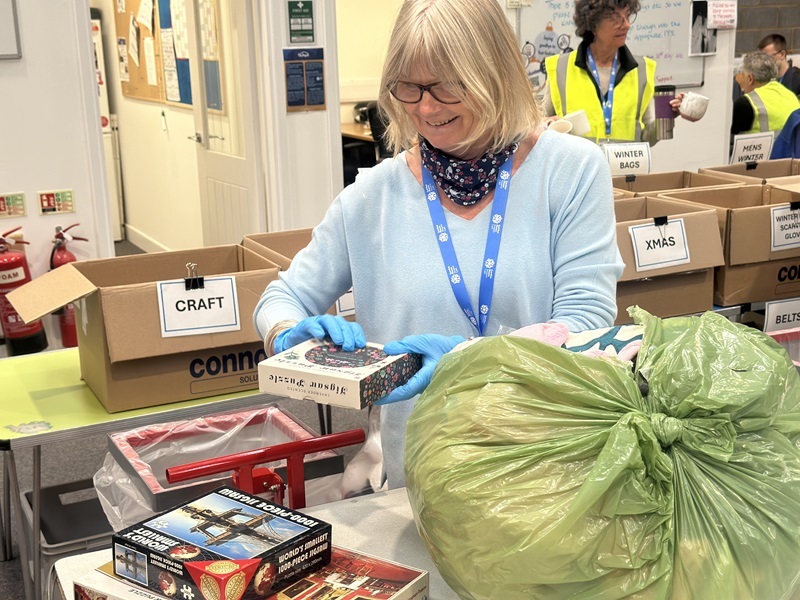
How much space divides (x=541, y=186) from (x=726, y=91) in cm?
516

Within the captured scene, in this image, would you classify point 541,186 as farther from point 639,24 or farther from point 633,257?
point 639,24

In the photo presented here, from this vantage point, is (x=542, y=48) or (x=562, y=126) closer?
(x=562, y=126)

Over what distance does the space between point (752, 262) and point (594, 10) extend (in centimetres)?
132

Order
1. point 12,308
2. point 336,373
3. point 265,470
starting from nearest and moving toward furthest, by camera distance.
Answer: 1. point 336,373
2. point 265,470
3. point 12,308

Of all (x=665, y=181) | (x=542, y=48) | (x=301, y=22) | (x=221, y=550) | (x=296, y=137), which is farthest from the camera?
(x=542, y=48)

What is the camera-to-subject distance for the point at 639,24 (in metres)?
5.68

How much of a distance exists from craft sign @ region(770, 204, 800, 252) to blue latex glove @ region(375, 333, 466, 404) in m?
1.69

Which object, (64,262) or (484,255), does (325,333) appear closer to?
(484,255)

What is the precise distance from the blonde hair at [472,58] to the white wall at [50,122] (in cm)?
297

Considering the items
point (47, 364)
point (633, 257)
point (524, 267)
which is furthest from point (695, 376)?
point (47, 364)

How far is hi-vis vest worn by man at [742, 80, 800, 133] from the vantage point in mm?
4855

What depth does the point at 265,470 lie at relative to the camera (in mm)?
1478

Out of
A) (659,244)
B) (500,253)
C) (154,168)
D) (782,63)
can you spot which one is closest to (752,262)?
(659,244)

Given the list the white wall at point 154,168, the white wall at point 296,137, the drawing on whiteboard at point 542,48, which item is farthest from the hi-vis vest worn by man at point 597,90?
the white wall at point 154,168
